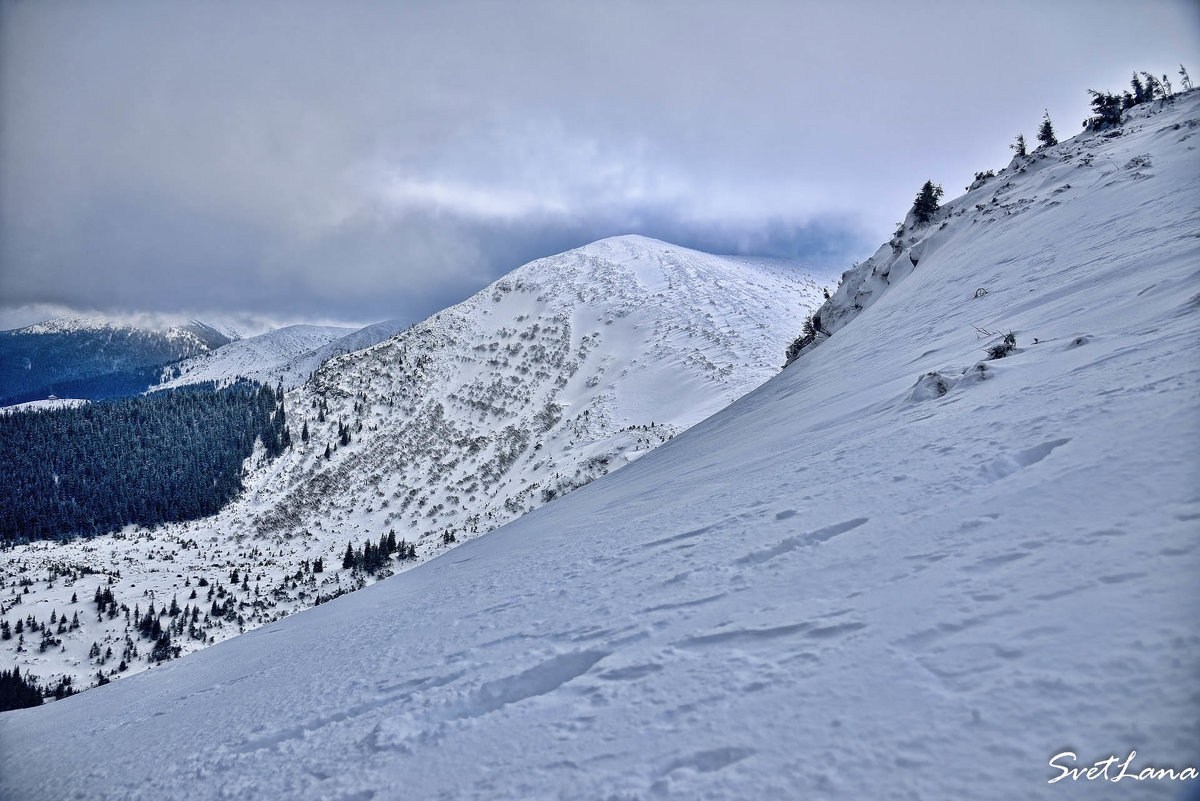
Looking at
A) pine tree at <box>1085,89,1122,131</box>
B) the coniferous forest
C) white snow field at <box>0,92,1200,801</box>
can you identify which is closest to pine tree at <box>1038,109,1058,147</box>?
pine tree at <box>1085,89,1122,131</box>

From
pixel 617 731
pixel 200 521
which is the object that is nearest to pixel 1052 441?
pixel 617 731

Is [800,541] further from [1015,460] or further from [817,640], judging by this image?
[1015,460]

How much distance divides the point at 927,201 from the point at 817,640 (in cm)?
4364

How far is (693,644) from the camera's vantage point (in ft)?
13.8

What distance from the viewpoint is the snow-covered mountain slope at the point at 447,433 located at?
8144cm

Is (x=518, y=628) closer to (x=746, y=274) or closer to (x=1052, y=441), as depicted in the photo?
(x=1052, y=441)

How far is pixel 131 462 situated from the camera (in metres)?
169

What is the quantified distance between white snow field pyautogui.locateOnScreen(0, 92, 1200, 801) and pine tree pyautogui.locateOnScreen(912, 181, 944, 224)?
3086 cm

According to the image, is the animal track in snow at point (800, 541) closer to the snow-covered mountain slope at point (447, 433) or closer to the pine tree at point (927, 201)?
the pine tree at point (927, 201)

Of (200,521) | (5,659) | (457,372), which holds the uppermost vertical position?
(457,372)

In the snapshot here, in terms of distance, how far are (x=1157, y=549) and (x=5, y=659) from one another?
417ft

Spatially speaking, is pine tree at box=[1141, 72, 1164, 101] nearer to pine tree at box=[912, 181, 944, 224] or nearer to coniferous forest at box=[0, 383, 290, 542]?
pine tree at box=[912, 181, 944, 224]

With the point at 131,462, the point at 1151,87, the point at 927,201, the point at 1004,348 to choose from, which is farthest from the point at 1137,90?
the point at 131,462
